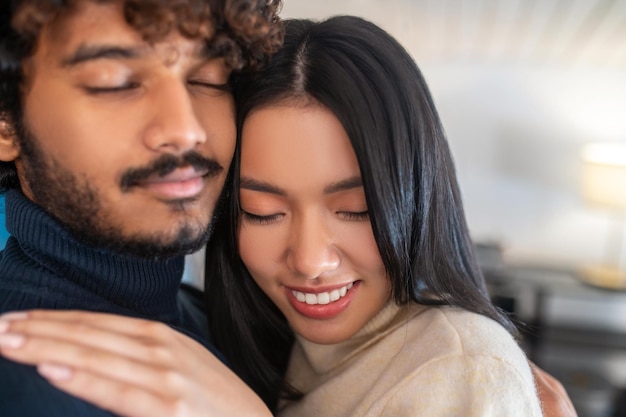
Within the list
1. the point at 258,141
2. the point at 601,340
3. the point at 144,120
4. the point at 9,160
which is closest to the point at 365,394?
the point at 258,141

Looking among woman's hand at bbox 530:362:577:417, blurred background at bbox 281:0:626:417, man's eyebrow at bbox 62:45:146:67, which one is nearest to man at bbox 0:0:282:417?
man's eyebrow at bbox 62:45:146:67

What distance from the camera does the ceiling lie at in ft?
8.08

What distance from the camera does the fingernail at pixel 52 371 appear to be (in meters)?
0.67

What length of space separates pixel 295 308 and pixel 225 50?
0.45 metres

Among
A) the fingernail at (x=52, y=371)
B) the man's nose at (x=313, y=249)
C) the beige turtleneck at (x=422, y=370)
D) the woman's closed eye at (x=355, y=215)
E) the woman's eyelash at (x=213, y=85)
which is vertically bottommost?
the beige turtleneck at (x=422, y=370)

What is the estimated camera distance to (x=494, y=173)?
3.77 m

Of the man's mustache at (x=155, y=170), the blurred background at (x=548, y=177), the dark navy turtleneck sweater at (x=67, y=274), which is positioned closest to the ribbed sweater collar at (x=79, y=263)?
the dark navy turtleneck sweater at (x=67, y=274)

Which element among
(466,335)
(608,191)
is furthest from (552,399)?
(608,191)

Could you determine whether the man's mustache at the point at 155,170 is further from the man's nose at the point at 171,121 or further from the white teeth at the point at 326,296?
the white teeth at the point at 326,296

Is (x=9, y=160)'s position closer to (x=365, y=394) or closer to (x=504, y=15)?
(x=365, y=394)

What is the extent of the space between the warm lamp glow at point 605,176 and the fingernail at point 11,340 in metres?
3.17

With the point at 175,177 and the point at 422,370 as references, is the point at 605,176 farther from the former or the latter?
the point at 175,177

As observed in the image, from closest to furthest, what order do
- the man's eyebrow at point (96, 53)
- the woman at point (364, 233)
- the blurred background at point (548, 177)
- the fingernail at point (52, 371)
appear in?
the fingernail at point (52, 371), the man's eyebrow at point (96, 53), the woman at point (364, 233), the blurred background at point (548, 177)

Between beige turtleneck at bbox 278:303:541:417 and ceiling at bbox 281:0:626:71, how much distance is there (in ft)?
5.71
